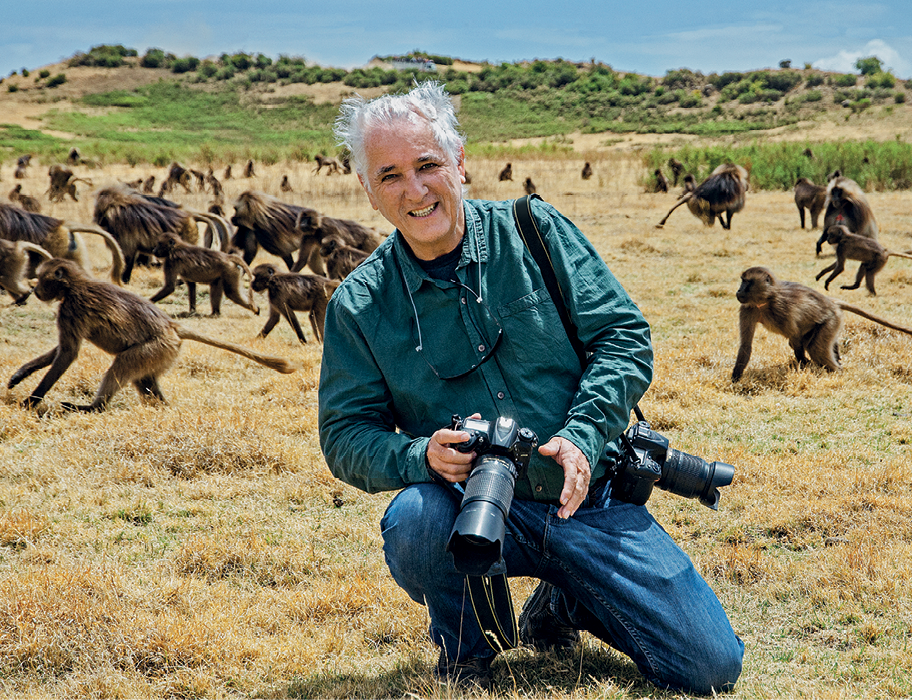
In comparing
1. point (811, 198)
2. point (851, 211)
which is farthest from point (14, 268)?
point (811, 198)

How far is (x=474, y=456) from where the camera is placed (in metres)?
2.28

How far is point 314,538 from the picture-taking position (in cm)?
398

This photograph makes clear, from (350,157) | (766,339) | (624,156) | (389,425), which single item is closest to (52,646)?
(389,425)

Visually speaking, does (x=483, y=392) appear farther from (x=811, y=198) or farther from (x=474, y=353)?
(x=811, y=198)

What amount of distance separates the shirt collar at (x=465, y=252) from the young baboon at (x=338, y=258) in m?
6.01

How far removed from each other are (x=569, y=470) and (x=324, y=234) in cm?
843

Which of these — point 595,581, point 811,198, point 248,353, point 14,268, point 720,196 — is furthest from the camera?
point 720,196

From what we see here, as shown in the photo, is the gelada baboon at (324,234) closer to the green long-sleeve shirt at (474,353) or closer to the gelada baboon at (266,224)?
the gelada baboon at (266,224)

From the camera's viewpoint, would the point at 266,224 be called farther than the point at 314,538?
Yes

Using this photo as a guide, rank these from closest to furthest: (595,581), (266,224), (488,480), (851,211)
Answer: (488,480) < (595,581) < (266,224) < (851,211)

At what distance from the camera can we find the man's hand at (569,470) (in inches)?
91.2

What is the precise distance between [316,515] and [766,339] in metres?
5.12

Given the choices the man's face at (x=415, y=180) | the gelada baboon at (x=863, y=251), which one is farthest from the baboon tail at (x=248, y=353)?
the gelada baboon at (x=863, y=251)

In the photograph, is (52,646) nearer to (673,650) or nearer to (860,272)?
(673,650)
